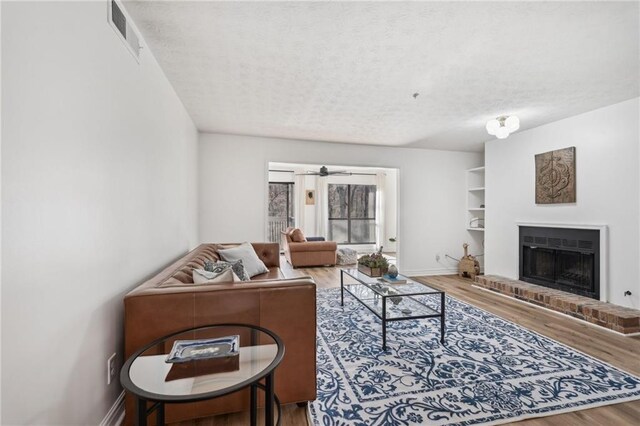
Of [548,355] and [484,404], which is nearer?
[484,404]

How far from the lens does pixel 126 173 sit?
1771mm

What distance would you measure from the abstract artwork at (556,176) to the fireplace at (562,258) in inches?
17.4

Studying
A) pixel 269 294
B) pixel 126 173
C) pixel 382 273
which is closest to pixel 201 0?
pixel 126 173

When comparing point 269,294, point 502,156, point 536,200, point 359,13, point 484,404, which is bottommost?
point 484,404

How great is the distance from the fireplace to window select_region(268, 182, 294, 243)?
6.06m

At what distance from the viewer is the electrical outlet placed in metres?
1.52

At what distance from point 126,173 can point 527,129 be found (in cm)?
516

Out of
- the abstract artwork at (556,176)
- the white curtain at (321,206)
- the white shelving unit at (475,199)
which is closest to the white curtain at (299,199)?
the white curtain at (321,206)

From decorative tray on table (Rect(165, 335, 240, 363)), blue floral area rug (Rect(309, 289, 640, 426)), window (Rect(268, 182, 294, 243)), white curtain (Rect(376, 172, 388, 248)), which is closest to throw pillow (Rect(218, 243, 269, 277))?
blue floral area rug (Rect(309, 289, 640, 426))

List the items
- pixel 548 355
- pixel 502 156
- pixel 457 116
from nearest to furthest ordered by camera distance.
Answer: pixel 548 355
pixel 457 116
pixel 502 156

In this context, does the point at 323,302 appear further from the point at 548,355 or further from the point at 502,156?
the point at 502,156

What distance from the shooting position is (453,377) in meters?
2.08

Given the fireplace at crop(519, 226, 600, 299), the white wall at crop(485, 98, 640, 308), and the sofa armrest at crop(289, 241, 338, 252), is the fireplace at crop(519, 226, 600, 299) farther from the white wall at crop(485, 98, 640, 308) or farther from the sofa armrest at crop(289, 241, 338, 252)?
the sofa armrest at crop(289, 241, 338, 252)

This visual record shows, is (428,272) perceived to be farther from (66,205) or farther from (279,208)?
(66,205)
